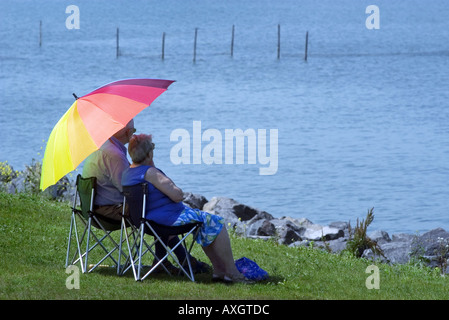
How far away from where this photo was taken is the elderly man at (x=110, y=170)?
25.0ft

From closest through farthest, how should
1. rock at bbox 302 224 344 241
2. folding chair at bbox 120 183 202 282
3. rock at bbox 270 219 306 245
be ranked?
folding chair at bbox 120 183 202 282, rock at bbox 270 219 306 245, rock at bbox 302 224 344 241

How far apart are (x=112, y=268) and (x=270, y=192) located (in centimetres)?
1181

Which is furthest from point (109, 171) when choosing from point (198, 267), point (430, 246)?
point (430, 246)

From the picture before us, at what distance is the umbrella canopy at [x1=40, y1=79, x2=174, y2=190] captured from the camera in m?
7.27

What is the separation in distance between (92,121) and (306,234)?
7278 mm

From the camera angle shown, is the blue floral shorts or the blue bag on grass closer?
the blue floral shorts

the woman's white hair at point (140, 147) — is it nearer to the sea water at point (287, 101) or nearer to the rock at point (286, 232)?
the rock at point (286, 232)

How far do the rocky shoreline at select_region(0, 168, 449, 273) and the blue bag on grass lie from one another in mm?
3934

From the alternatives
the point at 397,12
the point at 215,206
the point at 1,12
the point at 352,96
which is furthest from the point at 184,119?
the point at 1,12

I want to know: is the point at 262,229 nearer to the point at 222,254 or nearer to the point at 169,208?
the point at 222,254

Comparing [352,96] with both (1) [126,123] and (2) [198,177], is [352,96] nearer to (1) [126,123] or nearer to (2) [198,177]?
(2) [198,177]

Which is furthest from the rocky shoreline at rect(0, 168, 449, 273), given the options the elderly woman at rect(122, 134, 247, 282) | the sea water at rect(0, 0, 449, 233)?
the elderly woman at rect(122, 134, 247, 282)

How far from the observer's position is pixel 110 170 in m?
7.64

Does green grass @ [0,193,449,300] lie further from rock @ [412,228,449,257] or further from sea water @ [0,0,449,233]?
sea water @ [0,0,449,233]
